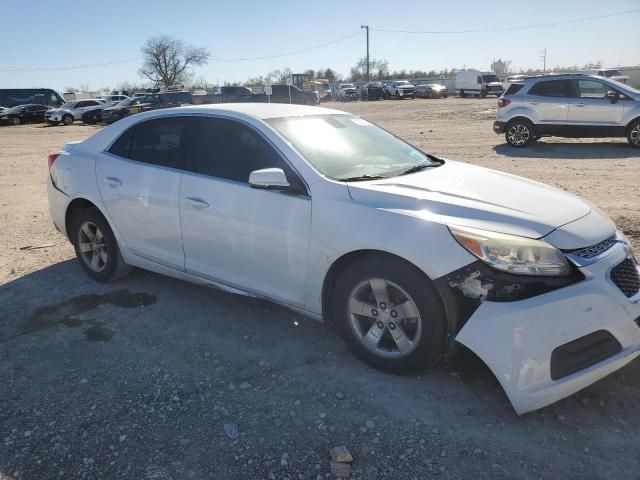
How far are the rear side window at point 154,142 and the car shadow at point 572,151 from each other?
9.80m

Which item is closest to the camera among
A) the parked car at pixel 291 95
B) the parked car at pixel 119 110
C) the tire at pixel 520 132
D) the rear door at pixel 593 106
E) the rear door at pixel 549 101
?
the rear door at pixel 593 106

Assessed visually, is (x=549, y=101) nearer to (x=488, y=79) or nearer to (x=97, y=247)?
(x=97, y=247)

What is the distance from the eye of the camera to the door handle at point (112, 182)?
4.30 metres

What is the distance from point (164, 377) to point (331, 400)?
3.56ft

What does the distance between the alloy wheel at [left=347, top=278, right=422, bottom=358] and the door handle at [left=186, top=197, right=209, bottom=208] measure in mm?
1319

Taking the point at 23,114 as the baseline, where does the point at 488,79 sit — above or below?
above

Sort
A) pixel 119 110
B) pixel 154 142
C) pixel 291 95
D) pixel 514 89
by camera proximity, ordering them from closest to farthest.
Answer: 1. pixel 154 142
2. pixel 514 89
3. pixel 119 110
4. pixel 291 95

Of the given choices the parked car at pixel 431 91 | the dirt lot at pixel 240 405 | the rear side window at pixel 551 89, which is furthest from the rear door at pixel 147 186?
the parked car at pixel 431 91

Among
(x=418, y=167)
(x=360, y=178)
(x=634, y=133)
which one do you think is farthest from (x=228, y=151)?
(x=634, y=133)

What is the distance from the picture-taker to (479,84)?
151 feet

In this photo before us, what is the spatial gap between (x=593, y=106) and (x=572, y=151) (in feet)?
3.73

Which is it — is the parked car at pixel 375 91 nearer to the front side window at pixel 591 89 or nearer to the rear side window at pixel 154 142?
A: the front side window at pixel 591 89

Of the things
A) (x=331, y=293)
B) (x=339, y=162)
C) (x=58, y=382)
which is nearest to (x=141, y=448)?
(x=58, y=382)

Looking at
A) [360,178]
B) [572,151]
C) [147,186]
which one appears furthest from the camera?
[572,151]
